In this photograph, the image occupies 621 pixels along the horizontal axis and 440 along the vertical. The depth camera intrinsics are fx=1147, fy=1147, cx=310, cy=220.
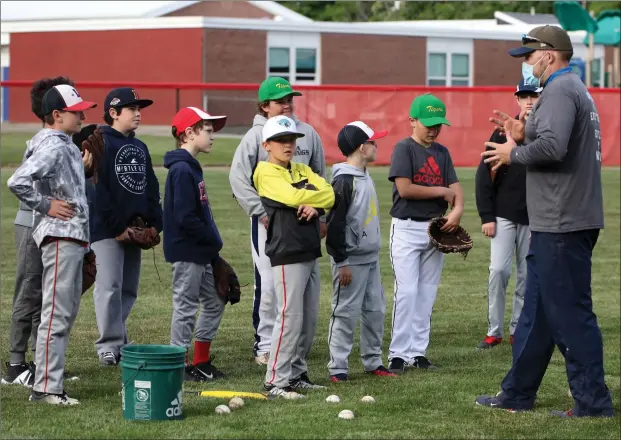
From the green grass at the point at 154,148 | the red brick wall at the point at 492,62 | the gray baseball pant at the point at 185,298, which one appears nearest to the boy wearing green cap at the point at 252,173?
the gray baseball pant at the point at 185,298

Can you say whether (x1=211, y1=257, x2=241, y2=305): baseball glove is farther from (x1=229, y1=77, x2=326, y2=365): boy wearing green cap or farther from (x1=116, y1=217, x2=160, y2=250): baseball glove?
(x1=116, y1=217, x2=160, y2=250): baseball glove

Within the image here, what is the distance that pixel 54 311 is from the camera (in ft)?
22.5

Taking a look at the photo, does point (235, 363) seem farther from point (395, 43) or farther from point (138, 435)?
point (395, 43)

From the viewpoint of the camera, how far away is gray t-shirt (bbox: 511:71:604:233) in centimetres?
673

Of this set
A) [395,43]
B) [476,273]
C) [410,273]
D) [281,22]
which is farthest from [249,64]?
[410,273]

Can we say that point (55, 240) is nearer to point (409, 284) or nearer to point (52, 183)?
point (52, 183)

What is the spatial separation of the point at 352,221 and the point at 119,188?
1.73 m

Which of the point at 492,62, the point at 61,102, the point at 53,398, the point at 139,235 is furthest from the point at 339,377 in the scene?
the point at 492,62

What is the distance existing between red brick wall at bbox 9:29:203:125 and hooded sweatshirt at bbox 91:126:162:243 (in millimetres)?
31208

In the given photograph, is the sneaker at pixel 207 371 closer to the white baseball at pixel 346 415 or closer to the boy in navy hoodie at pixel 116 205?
the boy in navy hoodie at pixel 116 205

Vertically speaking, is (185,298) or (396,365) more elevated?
(185,298)

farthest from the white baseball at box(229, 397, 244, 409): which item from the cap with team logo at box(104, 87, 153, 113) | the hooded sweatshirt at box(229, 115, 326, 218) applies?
the cap with team logo at box(104, 87, 153, 113)

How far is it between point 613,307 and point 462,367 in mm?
3639

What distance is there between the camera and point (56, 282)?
269 inches
